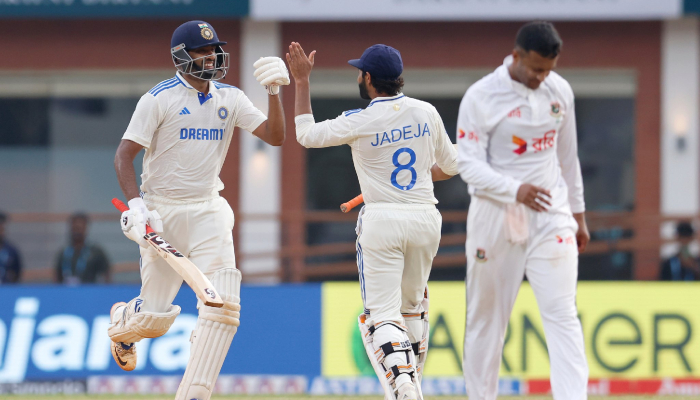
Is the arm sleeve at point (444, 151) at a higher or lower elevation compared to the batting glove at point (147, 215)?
higher

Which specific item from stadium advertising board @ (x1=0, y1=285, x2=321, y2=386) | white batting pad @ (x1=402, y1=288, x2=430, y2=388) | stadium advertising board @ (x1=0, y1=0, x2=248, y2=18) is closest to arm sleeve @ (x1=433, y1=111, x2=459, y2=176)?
white batting pad @ (x1=402, y1=288, x2=430, y2=388)

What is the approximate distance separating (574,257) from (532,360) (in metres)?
3.96

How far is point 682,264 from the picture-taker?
37.3ft

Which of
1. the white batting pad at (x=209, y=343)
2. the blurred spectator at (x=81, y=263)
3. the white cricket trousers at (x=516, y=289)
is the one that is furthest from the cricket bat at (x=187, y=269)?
the blurred spectator at (x=81, y=263)

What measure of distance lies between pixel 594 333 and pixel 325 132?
4.35 m

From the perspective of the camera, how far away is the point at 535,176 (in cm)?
502

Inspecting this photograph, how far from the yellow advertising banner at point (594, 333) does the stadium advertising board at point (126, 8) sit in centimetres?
605

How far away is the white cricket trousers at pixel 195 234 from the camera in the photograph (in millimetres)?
5891

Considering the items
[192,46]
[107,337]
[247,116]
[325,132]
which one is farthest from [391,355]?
[107,337]

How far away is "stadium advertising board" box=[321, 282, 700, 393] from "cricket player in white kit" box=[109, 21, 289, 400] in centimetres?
303

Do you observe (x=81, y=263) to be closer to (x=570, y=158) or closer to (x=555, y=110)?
(x=570, y=158)

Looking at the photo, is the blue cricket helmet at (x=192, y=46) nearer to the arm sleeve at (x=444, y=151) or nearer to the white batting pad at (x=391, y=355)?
the arm sleeve at (x=444, y=151)

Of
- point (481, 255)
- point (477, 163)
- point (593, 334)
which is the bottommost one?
point (593, 334)

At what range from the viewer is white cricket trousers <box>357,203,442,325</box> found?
5.64 m
